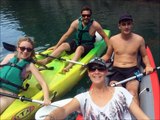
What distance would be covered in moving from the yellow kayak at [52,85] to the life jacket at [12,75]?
10.1 inches

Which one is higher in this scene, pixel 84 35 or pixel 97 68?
pixel 97 68

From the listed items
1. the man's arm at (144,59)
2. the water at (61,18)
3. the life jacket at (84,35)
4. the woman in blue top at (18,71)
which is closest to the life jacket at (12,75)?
the woman in blue top at (18,71)

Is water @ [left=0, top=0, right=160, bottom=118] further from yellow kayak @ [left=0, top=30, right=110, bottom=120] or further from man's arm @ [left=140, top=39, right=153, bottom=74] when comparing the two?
man's arm @ [left=140, top=39, right=153, bottom=74]

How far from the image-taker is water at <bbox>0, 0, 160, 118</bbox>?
1068 cm

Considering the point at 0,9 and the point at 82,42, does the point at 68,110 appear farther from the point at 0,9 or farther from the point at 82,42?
the point at 0,9

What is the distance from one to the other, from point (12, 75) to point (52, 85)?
3.07 feet

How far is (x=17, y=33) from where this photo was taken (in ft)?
39.0

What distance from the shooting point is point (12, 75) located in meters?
4.65

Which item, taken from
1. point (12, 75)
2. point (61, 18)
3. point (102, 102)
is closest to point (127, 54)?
point (12, 75)

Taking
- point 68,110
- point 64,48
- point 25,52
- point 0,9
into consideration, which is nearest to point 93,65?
point 68,110

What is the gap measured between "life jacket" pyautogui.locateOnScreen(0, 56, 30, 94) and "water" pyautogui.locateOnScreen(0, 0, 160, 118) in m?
1.79

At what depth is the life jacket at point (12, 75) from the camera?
461 cm

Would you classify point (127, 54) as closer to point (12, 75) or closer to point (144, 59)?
point (144, 59)

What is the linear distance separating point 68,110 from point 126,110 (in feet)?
1.97
